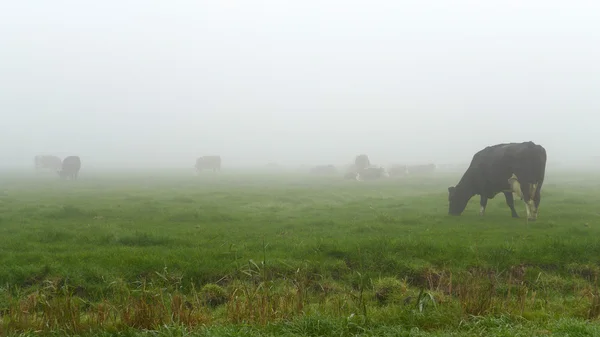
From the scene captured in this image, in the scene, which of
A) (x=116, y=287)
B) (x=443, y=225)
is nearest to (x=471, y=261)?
(x=443, y=225)

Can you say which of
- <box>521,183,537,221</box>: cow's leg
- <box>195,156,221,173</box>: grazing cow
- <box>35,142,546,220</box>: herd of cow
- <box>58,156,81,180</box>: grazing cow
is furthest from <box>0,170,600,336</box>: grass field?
<box>195,156,221,173</box>: grazing cow

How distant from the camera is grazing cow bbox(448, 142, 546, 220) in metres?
17.8

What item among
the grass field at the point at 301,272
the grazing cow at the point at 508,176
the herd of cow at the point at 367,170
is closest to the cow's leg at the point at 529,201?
the grazing cow at the point at 508,176

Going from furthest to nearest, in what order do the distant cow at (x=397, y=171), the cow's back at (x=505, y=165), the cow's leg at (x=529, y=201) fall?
the distant cow at (x=397, y=171) < the cow's back at (x=505, y=165) < the cow's leg at (x=529, y=201)

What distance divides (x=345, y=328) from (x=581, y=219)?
16.6m

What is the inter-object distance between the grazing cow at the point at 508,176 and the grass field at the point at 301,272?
3.62ft

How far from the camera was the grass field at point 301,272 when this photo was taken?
22.5ft

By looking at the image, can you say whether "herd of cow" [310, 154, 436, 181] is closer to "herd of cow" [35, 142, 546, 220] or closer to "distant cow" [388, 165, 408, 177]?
"distant cow" [388, 165, 408, 177]

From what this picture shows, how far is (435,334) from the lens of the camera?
633cm

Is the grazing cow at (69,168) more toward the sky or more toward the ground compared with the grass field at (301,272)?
more toward the sky

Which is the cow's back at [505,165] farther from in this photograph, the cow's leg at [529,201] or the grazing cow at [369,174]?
the grazing cow at [369,174]

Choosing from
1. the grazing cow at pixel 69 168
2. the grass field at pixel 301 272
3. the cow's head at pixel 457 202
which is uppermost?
the grazing cow at pixel 69 168

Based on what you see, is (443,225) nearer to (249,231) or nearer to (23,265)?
(249,231)

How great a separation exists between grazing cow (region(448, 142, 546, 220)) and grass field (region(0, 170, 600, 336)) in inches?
43.5
